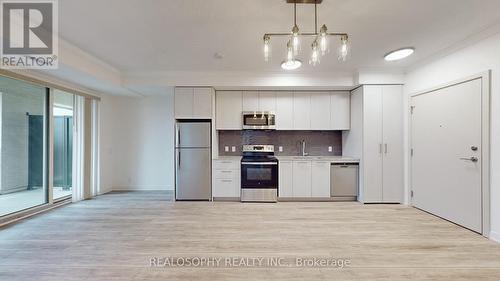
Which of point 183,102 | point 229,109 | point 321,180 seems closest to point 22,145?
point 183,102

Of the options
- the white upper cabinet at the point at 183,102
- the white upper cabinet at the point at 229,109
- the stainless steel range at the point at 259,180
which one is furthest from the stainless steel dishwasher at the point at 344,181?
the white upper cabinet at the point at 183,102

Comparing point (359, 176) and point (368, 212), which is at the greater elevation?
point (359, 176)

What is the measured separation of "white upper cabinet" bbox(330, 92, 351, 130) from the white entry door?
120 cm

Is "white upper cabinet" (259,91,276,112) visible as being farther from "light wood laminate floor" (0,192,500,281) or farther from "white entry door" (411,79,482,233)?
"white entry door" (411,79,482,233)

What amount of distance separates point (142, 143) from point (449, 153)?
6.09 meters

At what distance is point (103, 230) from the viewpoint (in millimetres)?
3260

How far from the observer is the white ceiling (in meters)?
2.44

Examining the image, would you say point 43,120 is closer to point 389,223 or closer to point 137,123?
point 137,123

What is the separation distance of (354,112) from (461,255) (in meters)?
3.02

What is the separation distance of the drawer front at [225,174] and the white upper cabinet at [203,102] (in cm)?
114

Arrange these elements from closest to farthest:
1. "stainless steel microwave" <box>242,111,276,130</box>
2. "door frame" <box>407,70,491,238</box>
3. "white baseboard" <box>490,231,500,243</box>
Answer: "white baseboard" <box>490,231,500,243</box> → "door frame" <box>407,70,491,238</box> → "stainless steel microwave" <box>242,111,276,130</box>

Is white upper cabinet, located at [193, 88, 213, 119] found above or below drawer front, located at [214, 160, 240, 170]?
above

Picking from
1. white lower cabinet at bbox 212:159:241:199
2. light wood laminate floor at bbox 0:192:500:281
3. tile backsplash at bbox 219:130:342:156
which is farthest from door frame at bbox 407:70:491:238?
white lower cabinet at bbox 212:159:241:199

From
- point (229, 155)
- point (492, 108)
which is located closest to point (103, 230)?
point (229, 155)
